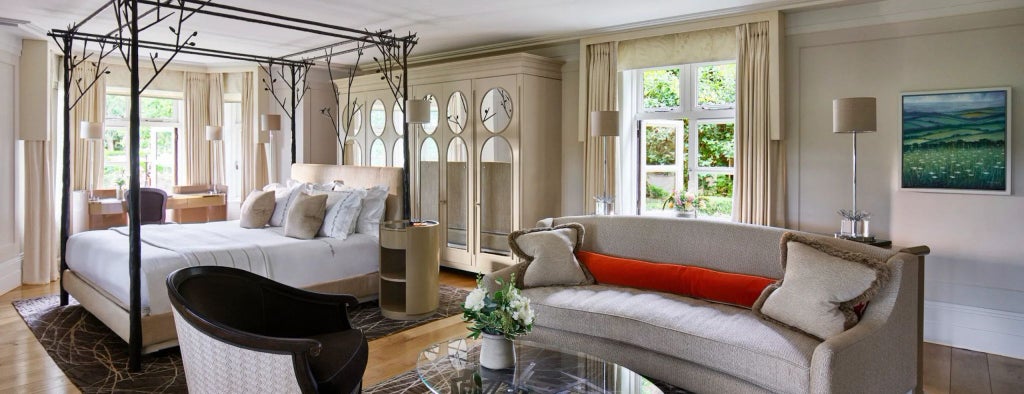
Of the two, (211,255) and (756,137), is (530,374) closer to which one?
(211,255)

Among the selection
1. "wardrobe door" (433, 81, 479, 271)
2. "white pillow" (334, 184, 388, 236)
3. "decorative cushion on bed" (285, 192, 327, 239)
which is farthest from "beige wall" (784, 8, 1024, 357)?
"decorative cushion on bed" (285, 192, 327, 239)

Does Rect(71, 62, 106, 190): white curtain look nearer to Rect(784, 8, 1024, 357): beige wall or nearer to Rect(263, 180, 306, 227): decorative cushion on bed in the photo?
Rect(263, 180, 306, 227): decorative cushion on bed

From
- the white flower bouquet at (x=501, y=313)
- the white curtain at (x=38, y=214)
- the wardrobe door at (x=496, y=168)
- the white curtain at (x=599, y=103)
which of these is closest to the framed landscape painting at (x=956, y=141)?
the white curtain at (x=599, y=103)

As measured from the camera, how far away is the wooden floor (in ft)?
11.2

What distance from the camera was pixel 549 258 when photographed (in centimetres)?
392

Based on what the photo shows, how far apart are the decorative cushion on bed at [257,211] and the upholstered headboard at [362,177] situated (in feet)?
2.65

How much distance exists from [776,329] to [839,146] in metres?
2.18

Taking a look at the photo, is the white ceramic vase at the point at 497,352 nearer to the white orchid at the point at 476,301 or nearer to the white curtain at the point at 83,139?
the white orchid at the point at 476,301

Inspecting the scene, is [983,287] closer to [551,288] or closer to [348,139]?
[551,288]

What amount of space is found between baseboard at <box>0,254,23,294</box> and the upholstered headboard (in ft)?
8.34

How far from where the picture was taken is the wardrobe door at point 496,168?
Result: 5867 mm

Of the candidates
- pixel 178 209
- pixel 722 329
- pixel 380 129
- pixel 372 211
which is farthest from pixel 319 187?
pixel 722 329

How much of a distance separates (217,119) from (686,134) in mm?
6015

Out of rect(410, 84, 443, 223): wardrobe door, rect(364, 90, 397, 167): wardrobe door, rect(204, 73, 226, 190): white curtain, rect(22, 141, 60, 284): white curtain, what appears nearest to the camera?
rect(22, 141, 60, 284): white curtain
